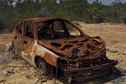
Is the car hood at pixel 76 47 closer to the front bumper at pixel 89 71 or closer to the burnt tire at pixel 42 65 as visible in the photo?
the front bumper at pixel 89 71

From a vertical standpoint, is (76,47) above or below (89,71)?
above

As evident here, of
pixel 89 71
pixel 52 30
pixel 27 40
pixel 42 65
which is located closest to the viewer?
pixel 89 71

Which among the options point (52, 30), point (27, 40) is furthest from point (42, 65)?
point (52, 30)

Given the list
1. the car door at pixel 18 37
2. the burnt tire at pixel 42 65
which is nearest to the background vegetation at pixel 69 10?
the car door at pixel 18 37

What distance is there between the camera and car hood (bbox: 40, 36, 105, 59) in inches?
385

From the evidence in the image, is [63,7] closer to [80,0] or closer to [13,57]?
[80,0]

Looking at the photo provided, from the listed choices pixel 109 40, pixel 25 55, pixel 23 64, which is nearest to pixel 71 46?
pixel 25 55

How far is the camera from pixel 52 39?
434 inches

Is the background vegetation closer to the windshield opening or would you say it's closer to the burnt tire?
the windshield opening

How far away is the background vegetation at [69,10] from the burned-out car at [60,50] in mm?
16590

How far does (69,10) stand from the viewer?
35031mm

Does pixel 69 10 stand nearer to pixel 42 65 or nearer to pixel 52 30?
pixel 52 30

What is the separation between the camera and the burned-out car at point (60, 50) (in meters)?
9.64

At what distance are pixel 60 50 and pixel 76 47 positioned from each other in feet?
1.61
